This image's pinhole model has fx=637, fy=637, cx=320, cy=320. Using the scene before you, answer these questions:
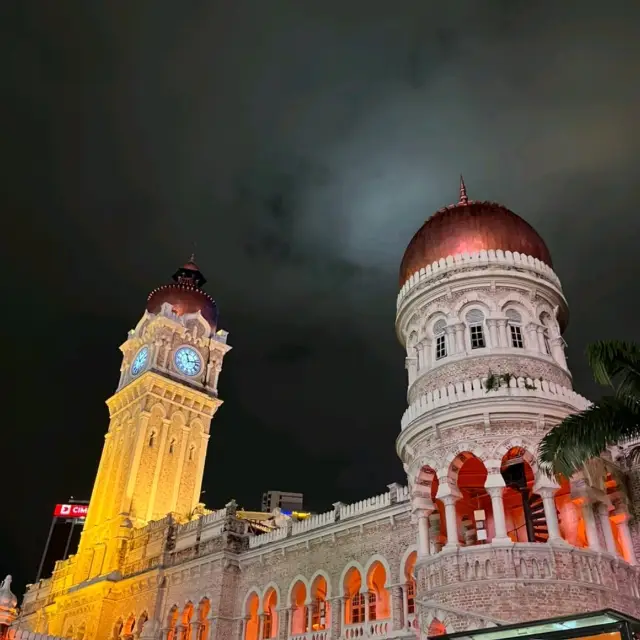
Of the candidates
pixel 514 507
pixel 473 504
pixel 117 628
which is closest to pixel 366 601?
pixel 473 504

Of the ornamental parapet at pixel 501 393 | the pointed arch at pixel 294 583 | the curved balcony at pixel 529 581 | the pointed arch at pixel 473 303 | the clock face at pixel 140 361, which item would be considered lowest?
the curved balcony at pixel 529 581

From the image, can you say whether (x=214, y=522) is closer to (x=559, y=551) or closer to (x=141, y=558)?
(x=141, y=558)

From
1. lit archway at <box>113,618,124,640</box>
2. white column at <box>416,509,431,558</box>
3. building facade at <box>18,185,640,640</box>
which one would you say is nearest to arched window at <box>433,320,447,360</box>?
building facade at <box>18,185,640,640</box>

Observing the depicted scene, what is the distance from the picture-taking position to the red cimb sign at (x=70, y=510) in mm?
55375

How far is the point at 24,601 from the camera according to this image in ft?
139

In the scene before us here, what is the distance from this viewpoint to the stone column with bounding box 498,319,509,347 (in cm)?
1823

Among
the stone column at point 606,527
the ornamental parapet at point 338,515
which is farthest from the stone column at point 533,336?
the ornamental parapet at point 338,515

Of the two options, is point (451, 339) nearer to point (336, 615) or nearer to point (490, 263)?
point (490, 263)

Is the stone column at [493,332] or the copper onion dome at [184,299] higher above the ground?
the copper onion dome at [184,299]

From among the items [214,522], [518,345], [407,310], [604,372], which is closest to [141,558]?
Answer: [214,522]

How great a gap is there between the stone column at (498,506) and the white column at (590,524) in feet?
6.90

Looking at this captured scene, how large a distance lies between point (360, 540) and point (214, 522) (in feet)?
30.6

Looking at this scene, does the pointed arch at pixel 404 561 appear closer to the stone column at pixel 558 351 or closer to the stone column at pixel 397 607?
the stone column at pixel 397 607

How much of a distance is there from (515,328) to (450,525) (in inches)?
242
